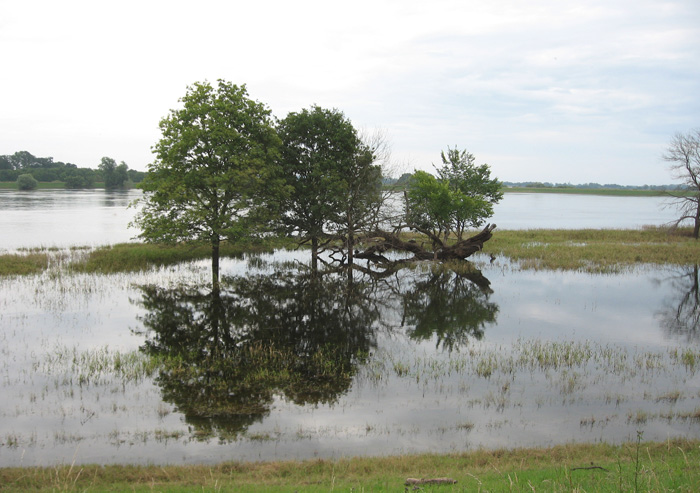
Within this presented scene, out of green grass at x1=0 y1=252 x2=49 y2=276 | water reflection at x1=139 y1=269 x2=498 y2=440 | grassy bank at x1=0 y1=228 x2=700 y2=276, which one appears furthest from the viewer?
grassy bank at x1=0 y1=228 x2=700 y2=276

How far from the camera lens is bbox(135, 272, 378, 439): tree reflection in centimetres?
1341

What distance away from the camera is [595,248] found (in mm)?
44406

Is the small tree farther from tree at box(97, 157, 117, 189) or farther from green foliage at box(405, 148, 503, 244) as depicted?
tree at box(97, 157, 117, 189)

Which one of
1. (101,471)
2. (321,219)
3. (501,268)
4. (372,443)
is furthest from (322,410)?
(501,268)

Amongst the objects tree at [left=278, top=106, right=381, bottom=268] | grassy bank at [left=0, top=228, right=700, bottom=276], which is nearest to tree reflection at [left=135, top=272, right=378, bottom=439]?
grassy bank at [left=0, top=228, right=700, bottom=276]

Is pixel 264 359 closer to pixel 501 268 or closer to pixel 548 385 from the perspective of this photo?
pixel 548 385

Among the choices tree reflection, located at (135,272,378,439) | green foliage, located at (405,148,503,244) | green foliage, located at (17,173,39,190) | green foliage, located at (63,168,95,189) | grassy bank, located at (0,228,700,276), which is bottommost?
tree reflection, located at (135,272,378,439)

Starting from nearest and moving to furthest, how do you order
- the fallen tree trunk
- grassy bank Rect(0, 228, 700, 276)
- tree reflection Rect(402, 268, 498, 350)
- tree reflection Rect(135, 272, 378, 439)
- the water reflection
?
tree reflection Rect(135, 272, 378, 439), the water reflection, tree reflection Rect(402, 268, 498, 350), grassy bank Rect(0, 228, 700, 276), the fallen tree trunk

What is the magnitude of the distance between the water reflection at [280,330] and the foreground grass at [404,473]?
226 centimetres

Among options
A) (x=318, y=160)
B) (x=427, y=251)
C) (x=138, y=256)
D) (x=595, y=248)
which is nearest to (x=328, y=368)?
(x=318, y=160)

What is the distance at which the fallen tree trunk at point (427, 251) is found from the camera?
42.3 metres

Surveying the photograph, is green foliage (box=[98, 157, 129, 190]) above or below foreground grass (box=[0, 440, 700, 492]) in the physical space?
above

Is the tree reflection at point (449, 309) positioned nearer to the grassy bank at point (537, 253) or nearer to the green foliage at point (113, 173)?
the grassy bank at point (537, 253)

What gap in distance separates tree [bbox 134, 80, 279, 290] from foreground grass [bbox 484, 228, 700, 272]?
2300cm
